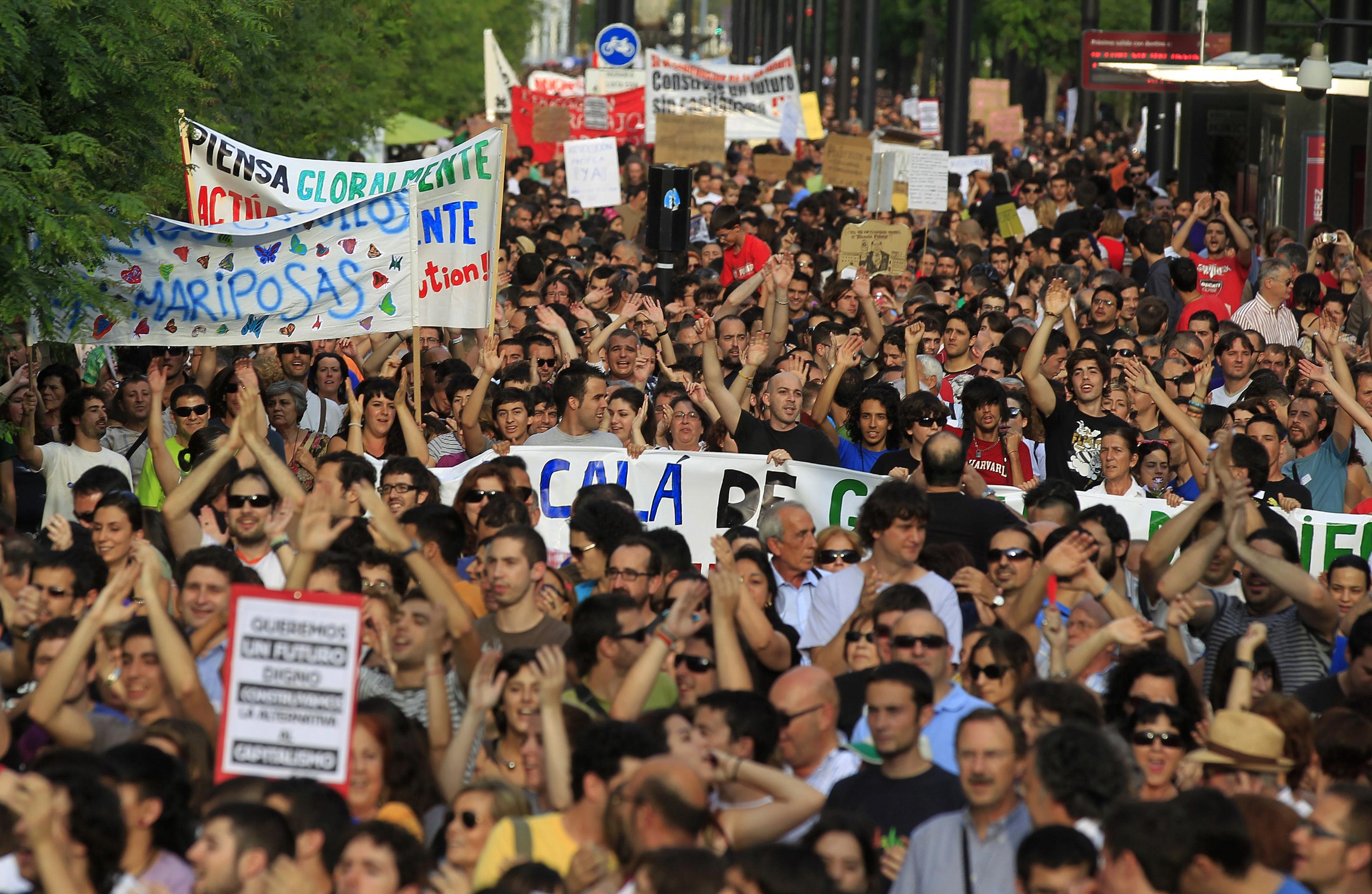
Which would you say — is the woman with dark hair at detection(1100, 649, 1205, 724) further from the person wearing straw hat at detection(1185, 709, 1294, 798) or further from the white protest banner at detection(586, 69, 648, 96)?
Answer: the white protest banner at detection(586, 69, 648, 96)

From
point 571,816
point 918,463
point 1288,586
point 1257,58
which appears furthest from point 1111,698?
point 1257,58

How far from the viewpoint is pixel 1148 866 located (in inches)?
188

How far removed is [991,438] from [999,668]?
379 cm

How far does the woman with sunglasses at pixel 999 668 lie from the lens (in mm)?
6469

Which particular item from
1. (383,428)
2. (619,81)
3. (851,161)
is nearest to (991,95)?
(619,81)

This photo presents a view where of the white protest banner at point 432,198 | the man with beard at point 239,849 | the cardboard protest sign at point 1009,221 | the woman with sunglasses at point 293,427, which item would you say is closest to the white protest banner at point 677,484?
the woman with sunglasses at point 293,427

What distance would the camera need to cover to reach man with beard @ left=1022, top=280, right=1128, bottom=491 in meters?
10.2

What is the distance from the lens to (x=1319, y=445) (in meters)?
10.4

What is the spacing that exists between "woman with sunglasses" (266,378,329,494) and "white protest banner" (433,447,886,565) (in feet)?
2.91

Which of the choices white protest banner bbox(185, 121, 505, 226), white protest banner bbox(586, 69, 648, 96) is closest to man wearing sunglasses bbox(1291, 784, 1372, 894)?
white protest banner bbox(185, 121, 505, 226)

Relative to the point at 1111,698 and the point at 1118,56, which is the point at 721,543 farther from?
the point at 1118,56

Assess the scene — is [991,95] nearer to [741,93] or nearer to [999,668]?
[741,93]

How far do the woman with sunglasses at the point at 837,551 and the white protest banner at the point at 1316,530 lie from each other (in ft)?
4.44

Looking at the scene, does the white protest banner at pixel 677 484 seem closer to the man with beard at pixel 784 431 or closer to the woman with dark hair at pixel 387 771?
the man with beard at pixel 784 431
